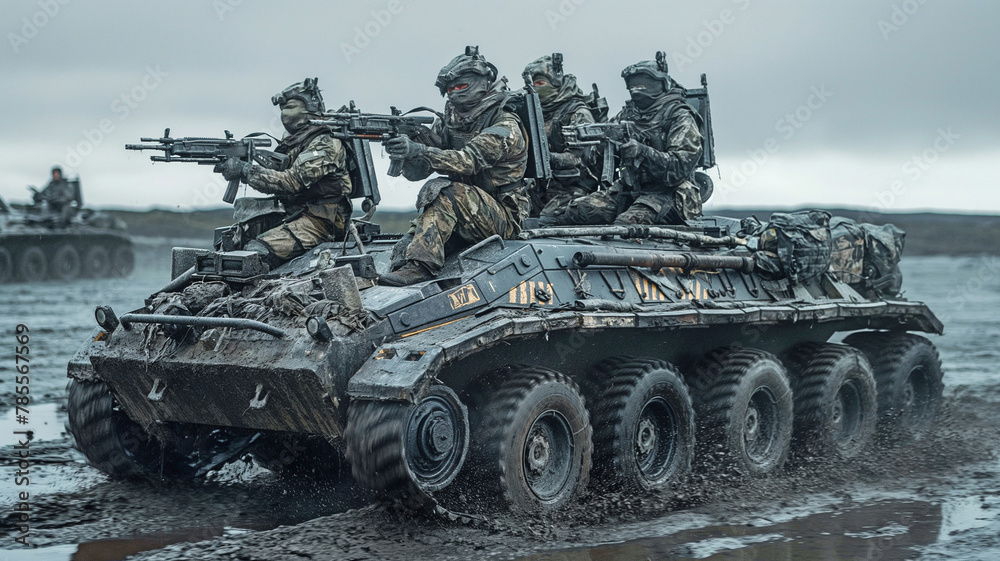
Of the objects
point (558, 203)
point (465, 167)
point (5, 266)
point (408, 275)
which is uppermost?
point (465, 167)

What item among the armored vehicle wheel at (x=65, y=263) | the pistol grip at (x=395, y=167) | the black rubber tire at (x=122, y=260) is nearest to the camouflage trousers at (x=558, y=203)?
the pistol grip at (x=395, y=167)

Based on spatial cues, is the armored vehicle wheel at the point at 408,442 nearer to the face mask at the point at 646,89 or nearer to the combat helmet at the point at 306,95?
the combat helmet at the point at 306,95

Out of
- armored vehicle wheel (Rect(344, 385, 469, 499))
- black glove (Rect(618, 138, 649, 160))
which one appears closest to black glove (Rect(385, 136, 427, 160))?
armored vehicle wheel (Rect(344, 385, 469, 499))

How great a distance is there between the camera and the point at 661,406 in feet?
29.3

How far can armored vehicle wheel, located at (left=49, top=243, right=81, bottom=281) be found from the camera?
3606 centimetres

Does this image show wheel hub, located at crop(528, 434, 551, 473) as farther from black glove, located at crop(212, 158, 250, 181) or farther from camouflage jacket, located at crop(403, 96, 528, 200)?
black glove, located at crop(212, 158, 250, 181)

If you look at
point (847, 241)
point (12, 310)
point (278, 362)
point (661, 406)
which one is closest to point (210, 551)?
point (278, 362)

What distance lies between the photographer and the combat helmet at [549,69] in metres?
12.2

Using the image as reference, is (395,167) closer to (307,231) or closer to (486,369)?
(486,369)

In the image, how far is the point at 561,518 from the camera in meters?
7.74

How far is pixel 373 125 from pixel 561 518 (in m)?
2.97

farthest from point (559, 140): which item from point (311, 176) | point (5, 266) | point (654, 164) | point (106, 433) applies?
point (5, 266)

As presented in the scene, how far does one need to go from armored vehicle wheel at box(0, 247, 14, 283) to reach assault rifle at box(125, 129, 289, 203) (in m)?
27.3

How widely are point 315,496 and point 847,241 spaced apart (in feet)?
19.5
